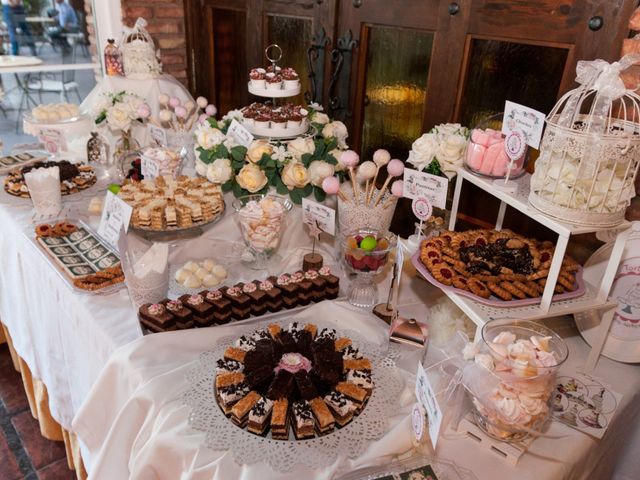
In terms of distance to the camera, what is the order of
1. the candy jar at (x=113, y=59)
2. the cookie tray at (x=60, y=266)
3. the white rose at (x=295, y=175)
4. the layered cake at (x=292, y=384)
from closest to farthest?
the layered cake at (x=292, y=384) → the cookie tray at (x=60, y=266) → the white rose at (x=295, y=175) → the candy jar at (x=113, y=59)

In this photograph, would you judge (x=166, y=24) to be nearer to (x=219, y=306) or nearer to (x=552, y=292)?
(x=219, y=306)

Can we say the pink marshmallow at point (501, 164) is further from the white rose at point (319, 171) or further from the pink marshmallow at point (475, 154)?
the white rose at point (319, 171)

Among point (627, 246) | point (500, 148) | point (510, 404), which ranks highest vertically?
point (500, 148)

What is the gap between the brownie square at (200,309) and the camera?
4.36 feet

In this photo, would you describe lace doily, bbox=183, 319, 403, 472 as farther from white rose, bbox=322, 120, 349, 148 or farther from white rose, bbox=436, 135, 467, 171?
white rose, bbox=322, 120, 349, 148

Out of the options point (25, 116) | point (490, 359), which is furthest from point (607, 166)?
point (25, 116)

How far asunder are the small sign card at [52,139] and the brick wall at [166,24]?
36.3 inches

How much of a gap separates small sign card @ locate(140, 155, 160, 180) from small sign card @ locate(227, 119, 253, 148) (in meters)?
0.34

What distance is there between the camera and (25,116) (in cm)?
245

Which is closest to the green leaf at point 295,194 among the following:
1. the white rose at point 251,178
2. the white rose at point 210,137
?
the white rose at point 251,178

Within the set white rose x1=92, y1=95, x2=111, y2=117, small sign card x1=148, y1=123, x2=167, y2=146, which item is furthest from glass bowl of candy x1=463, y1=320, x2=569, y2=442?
white rose x1=92, y1=95, x2=111, y2=117

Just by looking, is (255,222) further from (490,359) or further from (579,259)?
(579,259)

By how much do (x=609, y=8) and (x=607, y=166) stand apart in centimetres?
55

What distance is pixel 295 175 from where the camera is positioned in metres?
1.75
